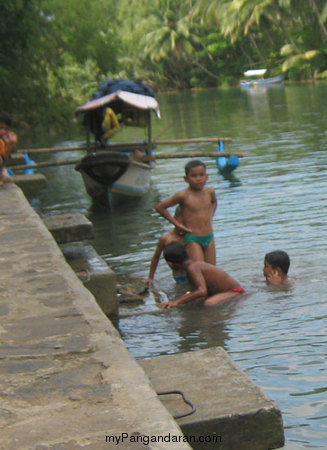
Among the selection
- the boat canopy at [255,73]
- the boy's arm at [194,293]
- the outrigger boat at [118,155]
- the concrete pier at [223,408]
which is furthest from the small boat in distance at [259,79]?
the concrete pier at [223,408]

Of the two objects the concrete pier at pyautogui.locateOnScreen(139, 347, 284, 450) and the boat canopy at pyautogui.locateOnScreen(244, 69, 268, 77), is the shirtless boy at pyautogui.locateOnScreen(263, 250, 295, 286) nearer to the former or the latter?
the concrete pier at pyautogui.locateOnScreen(139, 347, 284, 450)

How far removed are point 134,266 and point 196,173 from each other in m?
2.42

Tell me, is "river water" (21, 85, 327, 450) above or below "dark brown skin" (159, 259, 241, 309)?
below

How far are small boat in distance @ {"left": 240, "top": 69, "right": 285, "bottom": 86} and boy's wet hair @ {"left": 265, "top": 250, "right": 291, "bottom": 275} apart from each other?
60610mm

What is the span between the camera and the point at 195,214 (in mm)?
8859

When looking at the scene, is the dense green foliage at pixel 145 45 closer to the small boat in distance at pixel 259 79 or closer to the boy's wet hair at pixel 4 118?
the small boat in distance at pixel 259 79

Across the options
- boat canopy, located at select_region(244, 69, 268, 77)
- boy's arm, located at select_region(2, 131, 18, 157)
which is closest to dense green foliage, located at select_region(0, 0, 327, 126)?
boat canopy, located at select_region(244, 69, 268, 77)

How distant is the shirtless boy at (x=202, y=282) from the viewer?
8.06 metres

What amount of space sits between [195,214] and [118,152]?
716cm

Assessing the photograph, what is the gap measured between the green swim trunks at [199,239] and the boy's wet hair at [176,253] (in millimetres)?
524

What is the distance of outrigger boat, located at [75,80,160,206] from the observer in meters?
15.9

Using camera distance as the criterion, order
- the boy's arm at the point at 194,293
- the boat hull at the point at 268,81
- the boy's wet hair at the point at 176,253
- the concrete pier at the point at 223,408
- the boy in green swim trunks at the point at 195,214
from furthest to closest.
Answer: the boat hull at the point at 268,81
the boy in green swim trunks at the point at 195,214
the boy's wet hair at the point at 176,253
the boy's arm at the point at 194,293
the concrete pier at the point at 223,408

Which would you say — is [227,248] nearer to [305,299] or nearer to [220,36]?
[305,299]

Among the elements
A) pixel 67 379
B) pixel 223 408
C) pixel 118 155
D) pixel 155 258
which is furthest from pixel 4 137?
pixel 223 408
